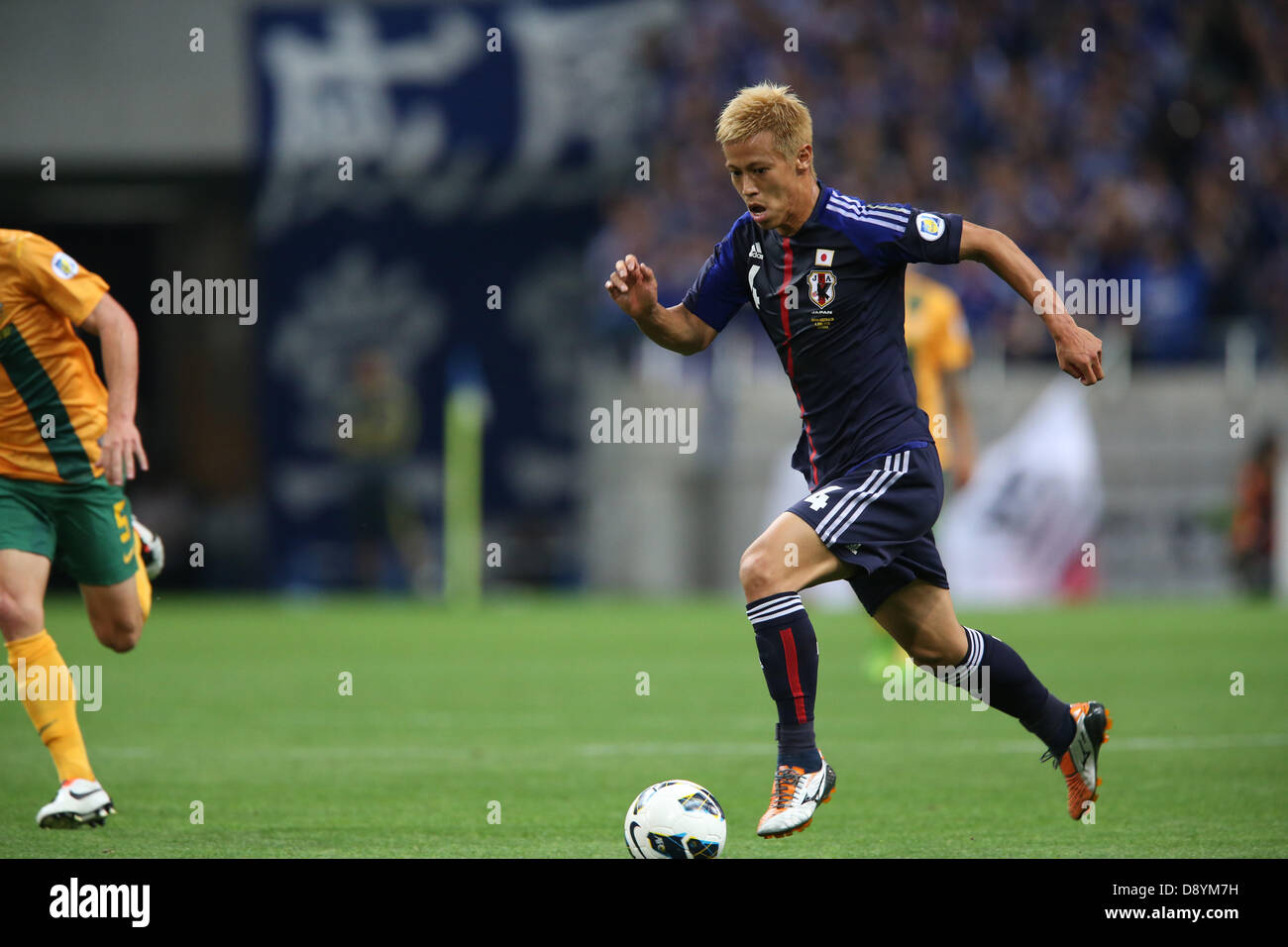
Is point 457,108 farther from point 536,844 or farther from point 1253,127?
point 536,844

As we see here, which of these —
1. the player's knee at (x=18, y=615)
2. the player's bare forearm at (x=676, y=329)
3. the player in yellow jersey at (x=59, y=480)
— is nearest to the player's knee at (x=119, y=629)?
the player in yellow jersey at (x=59, y=480)

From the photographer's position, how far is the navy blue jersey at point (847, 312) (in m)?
5.68

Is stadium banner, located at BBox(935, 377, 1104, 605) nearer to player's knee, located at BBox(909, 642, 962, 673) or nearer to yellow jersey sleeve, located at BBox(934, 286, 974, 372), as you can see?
yellow jersey sleeve, located at BBox(934, 286, 974, 372)

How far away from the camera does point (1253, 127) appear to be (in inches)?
849

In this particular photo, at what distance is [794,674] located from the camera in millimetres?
5453

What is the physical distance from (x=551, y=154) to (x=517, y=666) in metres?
8.59

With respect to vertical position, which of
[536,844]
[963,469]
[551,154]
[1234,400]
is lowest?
[536,844]

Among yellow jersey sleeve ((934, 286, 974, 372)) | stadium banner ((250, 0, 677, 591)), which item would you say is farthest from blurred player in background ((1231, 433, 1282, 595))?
yellow jersey sleeve ((934, 286, 974, 372))

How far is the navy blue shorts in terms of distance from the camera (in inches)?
218

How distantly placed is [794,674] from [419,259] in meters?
15.4

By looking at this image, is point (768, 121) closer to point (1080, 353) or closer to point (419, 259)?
point (1080, 353)

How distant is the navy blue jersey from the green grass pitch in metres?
1.31

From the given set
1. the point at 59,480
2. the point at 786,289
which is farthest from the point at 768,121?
the point at 59,480
